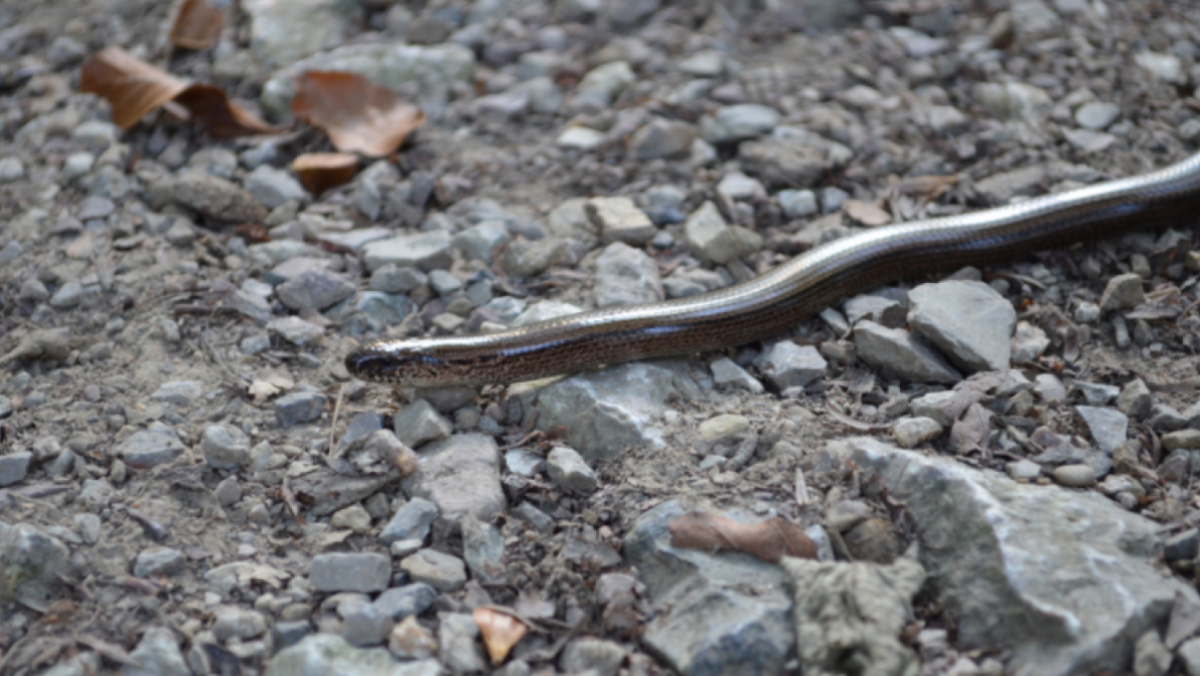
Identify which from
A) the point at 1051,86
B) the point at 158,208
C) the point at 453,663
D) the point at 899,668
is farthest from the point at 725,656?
the point at 1051,86

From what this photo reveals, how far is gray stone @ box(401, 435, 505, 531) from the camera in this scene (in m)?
3.08

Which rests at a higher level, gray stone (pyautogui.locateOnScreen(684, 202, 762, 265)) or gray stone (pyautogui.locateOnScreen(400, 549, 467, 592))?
gray stone (pyautogui.locateOnScreen(684, 202, 762, 265))

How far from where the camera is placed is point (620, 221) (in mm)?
4492

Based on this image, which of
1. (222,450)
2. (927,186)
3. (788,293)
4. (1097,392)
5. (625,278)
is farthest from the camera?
(927,186)

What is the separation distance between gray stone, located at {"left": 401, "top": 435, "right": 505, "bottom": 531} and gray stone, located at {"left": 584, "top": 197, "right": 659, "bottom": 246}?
134 centimetres

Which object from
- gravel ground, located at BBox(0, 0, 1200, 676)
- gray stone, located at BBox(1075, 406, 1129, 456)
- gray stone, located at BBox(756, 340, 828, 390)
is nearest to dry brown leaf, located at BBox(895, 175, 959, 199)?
gravel ground, located at BBox(0, 0, 1200, 676)

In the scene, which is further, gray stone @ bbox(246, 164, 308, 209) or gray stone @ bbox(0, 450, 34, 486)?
gray stone @ bbox(246, 164, 308, 209)

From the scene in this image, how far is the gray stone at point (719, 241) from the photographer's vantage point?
14.2 ft

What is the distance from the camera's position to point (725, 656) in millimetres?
2523

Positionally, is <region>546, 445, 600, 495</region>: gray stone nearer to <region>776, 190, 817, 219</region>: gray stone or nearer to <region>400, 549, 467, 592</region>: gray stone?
<region>400, 549, 467, 592</region>: gray stone

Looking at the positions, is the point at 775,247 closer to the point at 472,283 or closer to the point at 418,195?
the point at 472,283

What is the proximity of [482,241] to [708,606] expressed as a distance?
7.38 feet

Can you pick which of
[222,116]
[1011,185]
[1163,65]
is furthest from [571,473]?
[1163,65]

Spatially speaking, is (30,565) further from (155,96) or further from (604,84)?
(604,84)
